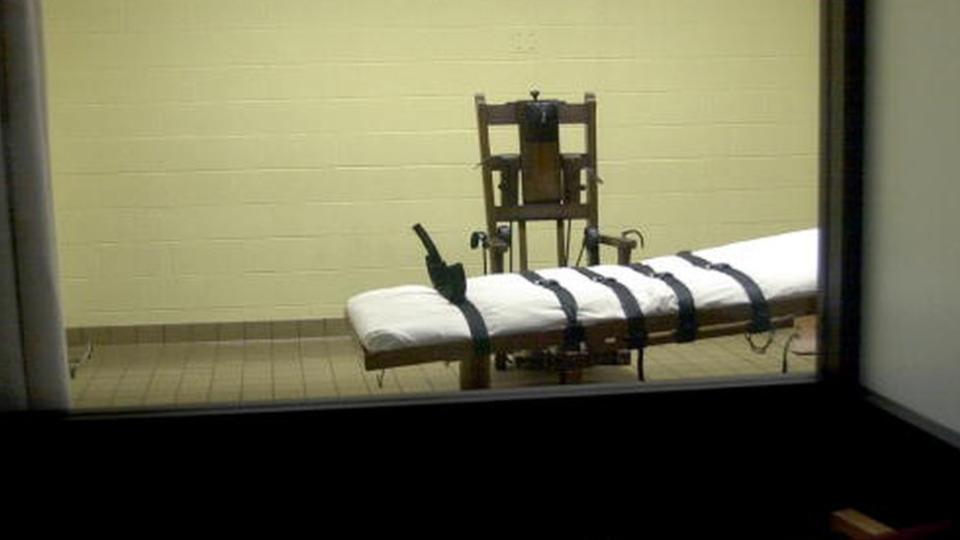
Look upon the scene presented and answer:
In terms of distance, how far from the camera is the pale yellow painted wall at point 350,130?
518cm

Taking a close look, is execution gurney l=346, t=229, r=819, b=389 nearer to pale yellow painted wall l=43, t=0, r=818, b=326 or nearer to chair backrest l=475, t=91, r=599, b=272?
chair backrest l=475, t=91, r=599, b=272

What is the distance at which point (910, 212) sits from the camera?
6.32ft

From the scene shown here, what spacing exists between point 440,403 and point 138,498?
1.86ft

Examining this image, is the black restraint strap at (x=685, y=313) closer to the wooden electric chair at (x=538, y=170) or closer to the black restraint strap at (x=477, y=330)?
the black restraint strap at (x=477, y=330)

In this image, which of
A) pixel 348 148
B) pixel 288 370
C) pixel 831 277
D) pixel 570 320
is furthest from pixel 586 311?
pixel 348 148

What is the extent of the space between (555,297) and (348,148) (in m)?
2.10

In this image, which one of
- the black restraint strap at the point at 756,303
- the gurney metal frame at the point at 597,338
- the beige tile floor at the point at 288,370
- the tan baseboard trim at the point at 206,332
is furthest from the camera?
the tan baseboard trim at the point at 206,332

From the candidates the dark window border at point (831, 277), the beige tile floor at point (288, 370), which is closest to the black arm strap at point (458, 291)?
the beige tile floor at point (288, 370)

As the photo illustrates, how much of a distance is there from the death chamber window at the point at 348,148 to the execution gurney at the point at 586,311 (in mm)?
1076

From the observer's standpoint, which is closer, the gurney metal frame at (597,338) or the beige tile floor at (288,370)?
the gurney metal frame at (597,338)

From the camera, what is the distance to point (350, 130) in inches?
210

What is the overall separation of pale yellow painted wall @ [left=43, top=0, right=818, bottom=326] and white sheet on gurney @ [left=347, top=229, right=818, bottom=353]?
1.59 meters

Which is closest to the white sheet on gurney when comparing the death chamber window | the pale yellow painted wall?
the death chamber window

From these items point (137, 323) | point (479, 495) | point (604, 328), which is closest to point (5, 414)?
point (479, 495)
